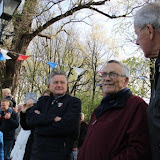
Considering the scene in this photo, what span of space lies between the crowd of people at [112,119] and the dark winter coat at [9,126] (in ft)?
9.18

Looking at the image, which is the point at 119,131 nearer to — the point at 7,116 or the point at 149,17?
the point at 149,17

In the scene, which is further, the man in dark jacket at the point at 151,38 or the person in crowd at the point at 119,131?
the person in crowd at the point at 119,131

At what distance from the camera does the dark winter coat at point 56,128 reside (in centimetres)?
277

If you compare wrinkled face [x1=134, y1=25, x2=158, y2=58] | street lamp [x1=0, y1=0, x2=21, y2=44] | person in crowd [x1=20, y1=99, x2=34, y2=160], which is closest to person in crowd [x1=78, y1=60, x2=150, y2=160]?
wrinkled face [x1=134, y1=25, x2=158, y2=58]

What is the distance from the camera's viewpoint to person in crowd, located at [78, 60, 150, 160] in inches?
67.4

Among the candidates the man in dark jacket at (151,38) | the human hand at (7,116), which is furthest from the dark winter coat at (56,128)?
the human hand at (7,116)

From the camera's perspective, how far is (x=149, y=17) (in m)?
1.71

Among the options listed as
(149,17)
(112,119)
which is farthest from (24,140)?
(149,17)

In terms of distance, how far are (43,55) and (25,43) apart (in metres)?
12.8

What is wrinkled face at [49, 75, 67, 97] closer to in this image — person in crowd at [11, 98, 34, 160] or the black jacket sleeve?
the black jacket sleeve

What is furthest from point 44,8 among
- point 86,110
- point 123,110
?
point 86,110

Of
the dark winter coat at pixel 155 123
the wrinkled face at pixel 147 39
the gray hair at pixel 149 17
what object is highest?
the gray hair at pixel 149 17

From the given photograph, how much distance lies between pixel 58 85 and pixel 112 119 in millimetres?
1447

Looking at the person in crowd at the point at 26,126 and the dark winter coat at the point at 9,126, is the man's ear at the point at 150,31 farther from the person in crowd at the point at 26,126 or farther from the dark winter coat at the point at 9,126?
the dark winter coat at the point at 9,126
